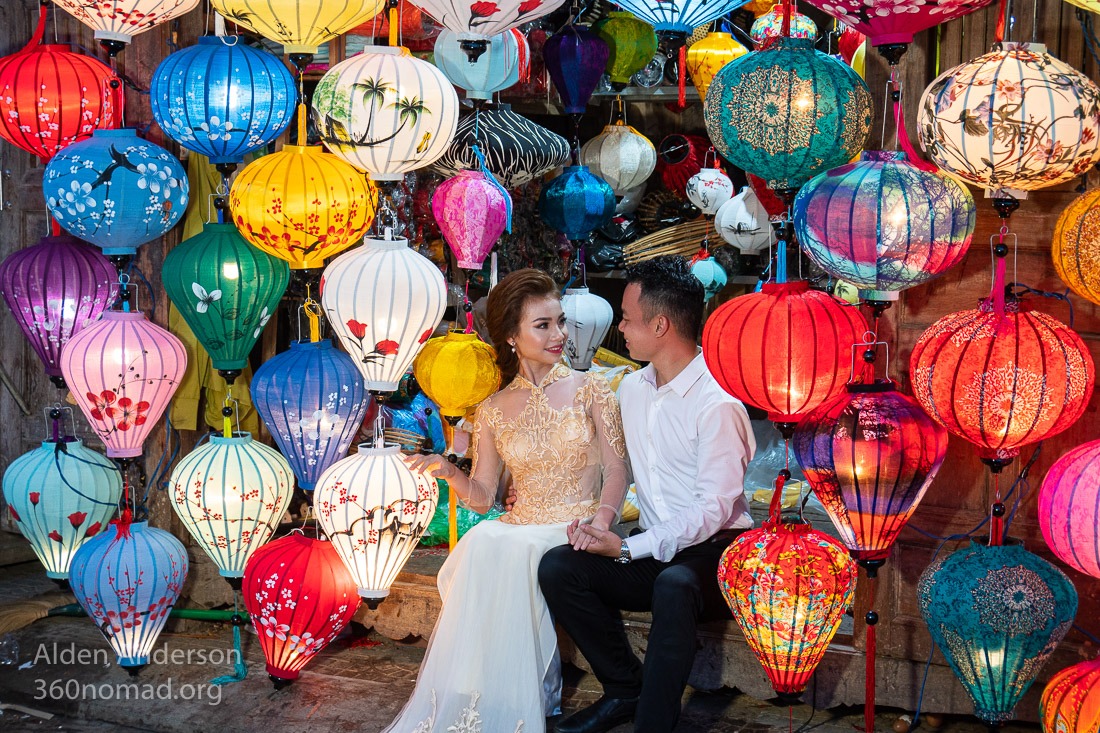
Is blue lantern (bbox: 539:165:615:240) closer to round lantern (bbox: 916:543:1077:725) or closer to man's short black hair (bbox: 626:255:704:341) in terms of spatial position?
man's short black hair (bbox: 626:255:704:341)

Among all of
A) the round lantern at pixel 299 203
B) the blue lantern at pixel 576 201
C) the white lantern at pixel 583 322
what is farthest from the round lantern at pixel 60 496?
the blue lantern at pixel 576 201

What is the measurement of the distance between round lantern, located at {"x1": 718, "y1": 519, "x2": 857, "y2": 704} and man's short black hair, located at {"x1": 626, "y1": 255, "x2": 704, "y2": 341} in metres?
0.69

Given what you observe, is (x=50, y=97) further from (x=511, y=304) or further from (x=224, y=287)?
(x=511, y=304)

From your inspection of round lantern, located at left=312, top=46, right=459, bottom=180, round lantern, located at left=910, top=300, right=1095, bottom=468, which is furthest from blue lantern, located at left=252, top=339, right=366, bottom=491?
round lantern, located at left=910, top=300, right=1095, bottom=468

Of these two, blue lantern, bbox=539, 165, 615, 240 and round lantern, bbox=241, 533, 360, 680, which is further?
blue lantern, bbox=539, 165, 615, 240

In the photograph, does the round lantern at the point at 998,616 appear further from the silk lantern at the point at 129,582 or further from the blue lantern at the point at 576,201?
the silk lantern at the point at 129,582

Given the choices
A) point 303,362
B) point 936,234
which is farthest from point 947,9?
point 303,362

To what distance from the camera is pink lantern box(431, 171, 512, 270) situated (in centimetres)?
388

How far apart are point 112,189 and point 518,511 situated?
5.20ft

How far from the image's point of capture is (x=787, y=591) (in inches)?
118

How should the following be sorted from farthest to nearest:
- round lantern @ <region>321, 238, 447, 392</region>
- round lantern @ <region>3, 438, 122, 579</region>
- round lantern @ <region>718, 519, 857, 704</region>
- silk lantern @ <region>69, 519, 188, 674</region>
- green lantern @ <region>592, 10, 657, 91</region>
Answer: green lantern @ <region>592, 10, 657, 91</region> → round lantern @ <region>3, 438, 122, 579</region> → silk lantern @ <region>69, 519, 188, 674</region> → round lantern @ <region>321, 238, 447, 392</region> → round lantern @ <region>718, 519, 857, 704</region>

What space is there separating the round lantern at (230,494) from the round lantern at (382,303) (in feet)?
1.81

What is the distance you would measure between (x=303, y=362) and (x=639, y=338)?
1.02 m

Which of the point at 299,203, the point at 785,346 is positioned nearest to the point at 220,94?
the point at 299,203
